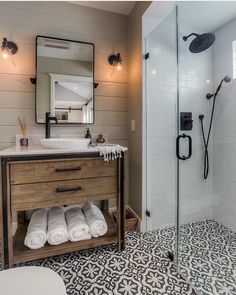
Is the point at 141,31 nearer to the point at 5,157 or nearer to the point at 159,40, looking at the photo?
the point at 159,40

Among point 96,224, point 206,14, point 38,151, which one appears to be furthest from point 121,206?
point 206,14

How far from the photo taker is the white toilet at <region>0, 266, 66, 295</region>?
805 mm

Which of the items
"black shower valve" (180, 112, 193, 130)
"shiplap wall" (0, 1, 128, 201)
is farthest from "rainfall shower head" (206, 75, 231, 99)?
"shiplap wall" (0, 1, 128, 201)

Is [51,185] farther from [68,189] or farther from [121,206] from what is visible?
[121,206]

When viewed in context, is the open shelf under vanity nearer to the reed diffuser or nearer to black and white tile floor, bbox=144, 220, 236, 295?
black and white tile floor, bbox=144, 220, 236, 295

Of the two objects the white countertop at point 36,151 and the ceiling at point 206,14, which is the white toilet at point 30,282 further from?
the ceiling at point 206,14

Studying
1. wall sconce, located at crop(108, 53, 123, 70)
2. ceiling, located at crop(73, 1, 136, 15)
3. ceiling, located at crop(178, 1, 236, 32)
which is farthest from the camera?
wall sconce, located at crop(108, 53, 123, 70)

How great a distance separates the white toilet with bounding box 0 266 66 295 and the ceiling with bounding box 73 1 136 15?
2456mm

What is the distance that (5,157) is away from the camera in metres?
1.30

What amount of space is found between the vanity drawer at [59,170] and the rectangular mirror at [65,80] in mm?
737

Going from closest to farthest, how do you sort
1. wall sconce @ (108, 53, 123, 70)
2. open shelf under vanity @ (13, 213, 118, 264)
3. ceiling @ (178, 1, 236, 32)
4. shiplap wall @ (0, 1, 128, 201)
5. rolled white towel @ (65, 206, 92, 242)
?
1. open shelf under vanity @ (13, 213, 118, 264)
2. rolled white towel @ (65, 206, 92, 242)
3. ceiling @ (178, 1, 236, 32)
4. shiplap wall @ (0, 1, 128, 201)
5. wall sconce @ (108, 53, 123, 70)

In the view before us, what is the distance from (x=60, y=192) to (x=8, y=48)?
1.50 m

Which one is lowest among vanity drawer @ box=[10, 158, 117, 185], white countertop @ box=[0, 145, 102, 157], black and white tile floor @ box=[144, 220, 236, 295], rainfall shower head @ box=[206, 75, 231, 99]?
black and white tile floor @ box=[144, 220, 236, 295]

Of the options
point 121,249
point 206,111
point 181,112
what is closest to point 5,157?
point 121,249
